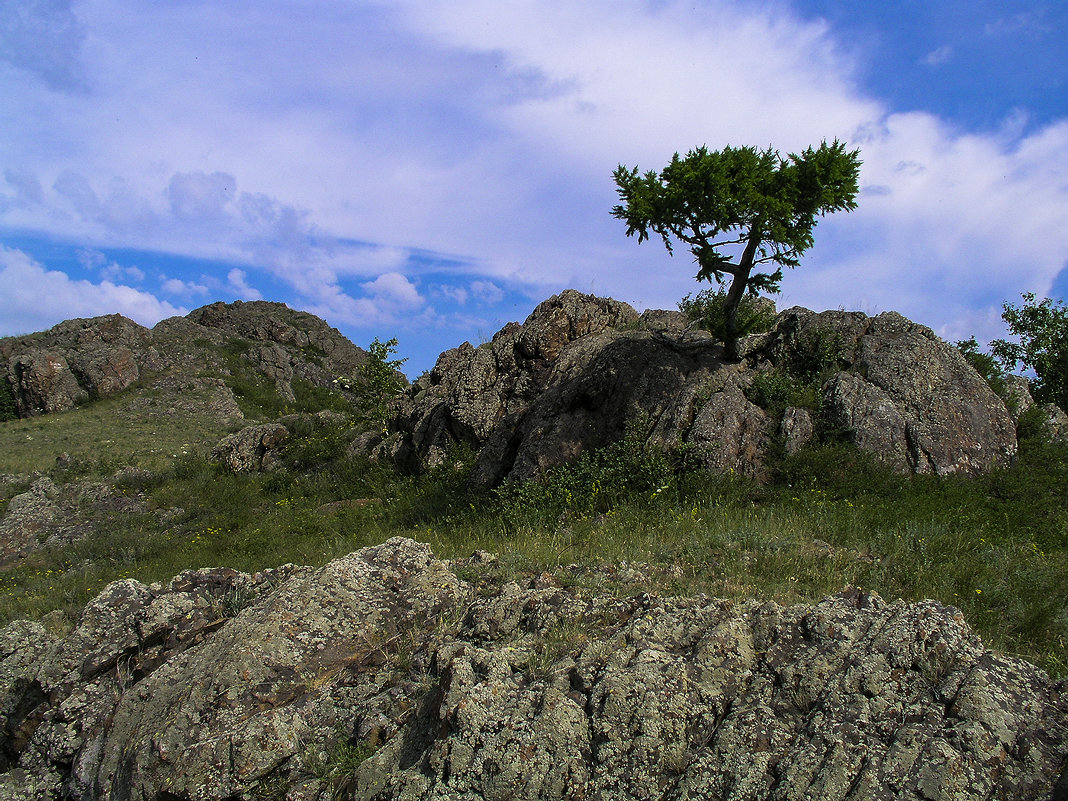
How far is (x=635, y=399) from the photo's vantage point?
12.1 metres

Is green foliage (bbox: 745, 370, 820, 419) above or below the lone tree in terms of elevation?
below

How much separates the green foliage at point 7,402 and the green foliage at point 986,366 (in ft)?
135

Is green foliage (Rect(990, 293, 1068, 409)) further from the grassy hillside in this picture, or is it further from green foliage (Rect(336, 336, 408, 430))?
green foliage (Rect(336, 336, 408, 430))

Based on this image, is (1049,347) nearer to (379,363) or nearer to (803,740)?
(803,740)

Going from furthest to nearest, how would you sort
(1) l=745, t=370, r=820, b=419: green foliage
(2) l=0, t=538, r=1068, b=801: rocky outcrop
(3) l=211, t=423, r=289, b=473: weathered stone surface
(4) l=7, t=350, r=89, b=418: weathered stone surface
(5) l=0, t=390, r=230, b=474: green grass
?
(4) l=7, t=350, r=89, b=418: weathered stone surface → (5) l=0, t=390, r=230, b=474: green grass → (3) l=211, t=423, r=289, b=473: weathered stone surface → (1) l=745, t=370, r=820, b=419: green foliage → (2) l=0, t=538, r=1068, b=801: rocky outcrop

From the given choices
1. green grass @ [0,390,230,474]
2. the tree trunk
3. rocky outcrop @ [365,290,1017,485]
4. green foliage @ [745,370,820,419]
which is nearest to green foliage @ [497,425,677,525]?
rocky outcrop @ [365,290,1017,485]

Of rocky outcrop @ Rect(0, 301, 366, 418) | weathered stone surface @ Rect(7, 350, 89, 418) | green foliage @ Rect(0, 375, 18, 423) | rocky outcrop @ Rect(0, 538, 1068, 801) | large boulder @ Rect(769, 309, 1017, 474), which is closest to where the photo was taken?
rocky outcrop @ Rect(0, 538, 1068, 801)

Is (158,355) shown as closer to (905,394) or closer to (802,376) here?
(802,376)

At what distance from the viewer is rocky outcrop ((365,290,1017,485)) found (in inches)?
414

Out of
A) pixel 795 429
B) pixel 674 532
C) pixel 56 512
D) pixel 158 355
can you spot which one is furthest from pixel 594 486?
pixel 158 355

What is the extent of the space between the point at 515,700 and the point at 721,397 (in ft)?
27.2

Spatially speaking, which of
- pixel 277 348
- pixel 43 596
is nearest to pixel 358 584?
pixel 43 596

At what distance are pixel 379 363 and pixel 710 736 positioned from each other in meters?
18.7

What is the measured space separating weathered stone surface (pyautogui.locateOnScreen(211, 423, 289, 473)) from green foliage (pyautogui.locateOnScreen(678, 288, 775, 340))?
43.5 feet
